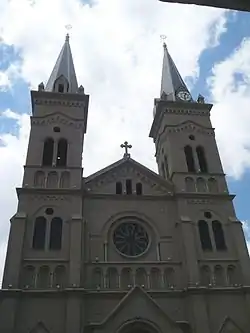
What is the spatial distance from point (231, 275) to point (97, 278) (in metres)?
7.68

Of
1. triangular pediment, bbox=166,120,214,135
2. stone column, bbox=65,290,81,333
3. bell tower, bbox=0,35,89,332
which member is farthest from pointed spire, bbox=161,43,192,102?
stone column, bbox=65,290,81,333

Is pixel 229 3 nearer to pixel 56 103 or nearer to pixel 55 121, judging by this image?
pixel 55 121

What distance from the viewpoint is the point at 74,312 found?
771 inches

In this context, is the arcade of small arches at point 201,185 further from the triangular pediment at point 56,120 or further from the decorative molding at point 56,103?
the decorative molding at point 56,103

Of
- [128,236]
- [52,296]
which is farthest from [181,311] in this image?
[52,296]

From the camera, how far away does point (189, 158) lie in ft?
93.5

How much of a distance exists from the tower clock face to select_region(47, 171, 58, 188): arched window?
13.0m

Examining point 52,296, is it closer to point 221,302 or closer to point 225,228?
point 221,302

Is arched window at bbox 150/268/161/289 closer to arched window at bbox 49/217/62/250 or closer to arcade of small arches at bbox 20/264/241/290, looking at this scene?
arcade of small arches at bbox 20/264/241/290

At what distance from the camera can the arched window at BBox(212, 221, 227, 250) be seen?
23609 mm

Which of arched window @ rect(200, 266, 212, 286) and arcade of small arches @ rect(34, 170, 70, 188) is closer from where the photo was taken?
arched window @ rect(200, 266, 212, 286)

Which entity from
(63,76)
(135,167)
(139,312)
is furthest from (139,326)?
(63,76)

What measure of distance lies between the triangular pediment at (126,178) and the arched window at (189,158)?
2474mm

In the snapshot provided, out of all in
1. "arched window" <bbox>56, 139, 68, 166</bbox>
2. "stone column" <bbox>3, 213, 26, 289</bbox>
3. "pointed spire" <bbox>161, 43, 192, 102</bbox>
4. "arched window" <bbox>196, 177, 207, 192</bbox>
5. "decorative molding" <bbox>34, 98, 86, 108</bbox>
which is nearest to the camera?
"stone column" <bbox>3, 213, 26, 289</bbox>
